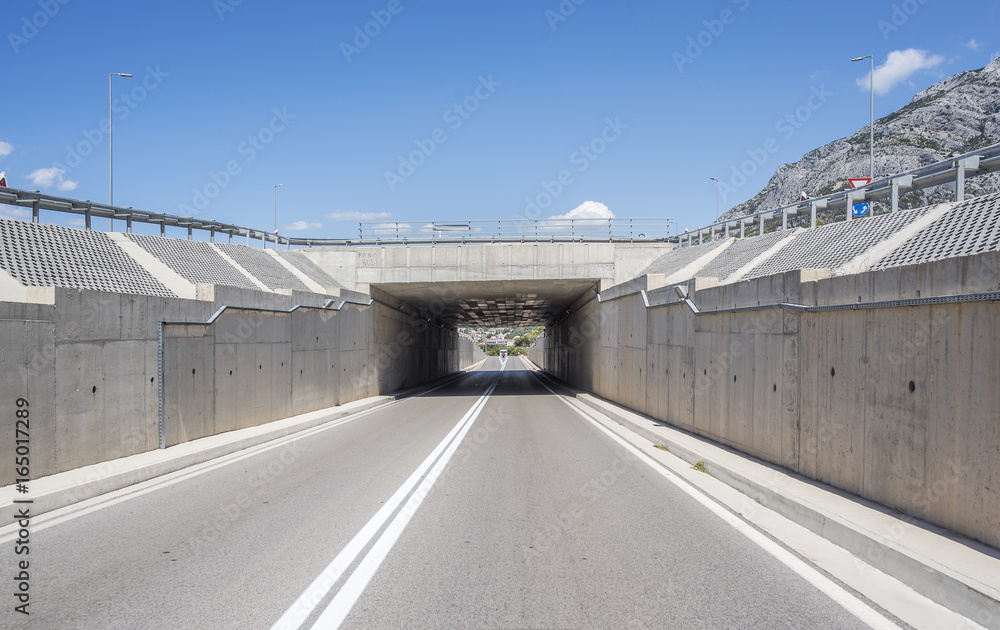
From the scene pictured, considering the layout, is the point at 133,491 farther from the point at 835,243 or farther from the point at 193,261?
the point at 193,261

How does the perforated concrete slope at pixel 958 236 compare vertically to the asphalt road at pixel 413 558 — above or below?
above

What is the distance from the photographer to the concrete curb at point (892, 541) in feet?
13.3

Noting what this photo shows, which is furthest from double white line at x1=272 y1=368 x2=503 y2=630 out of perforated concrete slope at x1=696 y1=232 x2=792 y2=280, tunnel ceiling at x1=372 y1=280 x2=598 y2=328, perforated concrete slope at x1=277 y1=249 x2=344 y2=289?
perforated concrete slope at x1=277 y1=249 x2=344 y2=289

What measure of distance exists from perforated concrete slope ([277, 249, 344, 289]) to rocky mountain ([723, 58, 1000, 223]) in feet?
168

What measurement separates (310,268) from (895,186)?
75.9 ft

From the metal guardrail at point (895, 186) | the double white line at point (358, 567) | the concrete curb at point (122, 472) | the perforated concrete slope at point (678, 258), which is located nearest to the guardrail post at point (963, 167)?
the metal guardrail at point (895, 186)

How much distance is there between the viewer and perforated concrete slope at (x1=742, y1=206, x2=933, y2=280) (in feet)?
41.8

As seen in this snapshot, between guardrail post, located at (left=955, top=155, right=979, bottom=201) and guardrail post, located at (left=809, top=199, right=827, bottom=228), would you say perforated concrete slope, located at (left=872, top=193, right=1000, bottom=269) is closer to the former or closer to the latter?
guardrail post, located at (left=955, top=155, right=979, bottom=201)

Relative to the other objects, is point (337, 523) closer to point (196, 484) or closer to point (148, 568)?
point (148, 568)

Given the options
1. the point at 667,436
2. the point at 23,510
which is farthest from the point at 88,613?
the point at 667,436

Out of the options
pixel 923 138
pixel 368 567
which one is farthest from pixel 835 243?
pixel 923 138

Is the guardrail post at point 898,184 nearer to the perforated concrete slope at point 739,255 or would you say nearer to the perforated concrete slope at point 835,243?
the perforated concrete slope at point 835,243

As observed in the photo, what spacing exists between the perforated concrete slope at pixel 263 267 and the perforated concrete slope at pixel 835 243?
56.0 feet

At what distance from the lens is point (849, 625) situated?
392 centimetres
